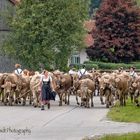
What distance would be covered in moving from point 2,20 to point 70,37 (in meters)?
10.5

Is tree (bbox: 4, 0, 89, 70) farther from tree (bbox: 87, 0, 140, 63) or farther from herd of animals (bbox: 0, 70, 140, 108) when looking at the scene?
tree (bbox: 87, 0, 140, 63)

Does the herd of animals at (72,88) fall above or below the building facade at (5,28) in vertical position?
below

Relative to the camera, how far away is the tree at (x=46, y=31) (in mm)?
55531

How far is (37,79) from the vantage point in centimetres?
3450

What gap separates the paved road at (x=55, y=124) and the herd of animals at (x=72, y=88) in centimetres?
246

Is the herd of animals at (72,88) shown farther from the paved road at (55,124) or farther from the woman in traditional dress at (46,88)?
the paved road at (55,124)

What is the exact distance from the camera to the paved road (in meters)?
20.5

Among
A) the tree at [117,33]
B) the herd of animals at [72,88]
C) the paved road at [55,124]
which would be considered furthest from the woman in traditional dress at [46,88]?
the tree at [117,33]

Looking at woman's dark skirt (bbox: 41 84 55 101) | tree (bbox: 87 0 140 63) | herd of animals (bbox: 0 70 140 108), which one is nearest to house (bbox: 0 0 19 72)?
tree (bbox: 87 0 140 63)

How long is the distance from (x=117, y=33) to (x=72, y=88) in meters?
40.1

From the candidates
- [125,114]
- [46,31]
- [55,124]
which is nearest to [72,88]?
[125,114]

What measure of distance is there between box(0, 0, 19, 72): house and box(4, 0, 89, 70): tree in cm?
390

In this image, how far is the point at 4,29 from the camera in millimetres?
66188

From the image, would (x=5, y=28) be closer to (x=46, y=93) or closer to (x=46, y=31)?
(x=46, y=31)
